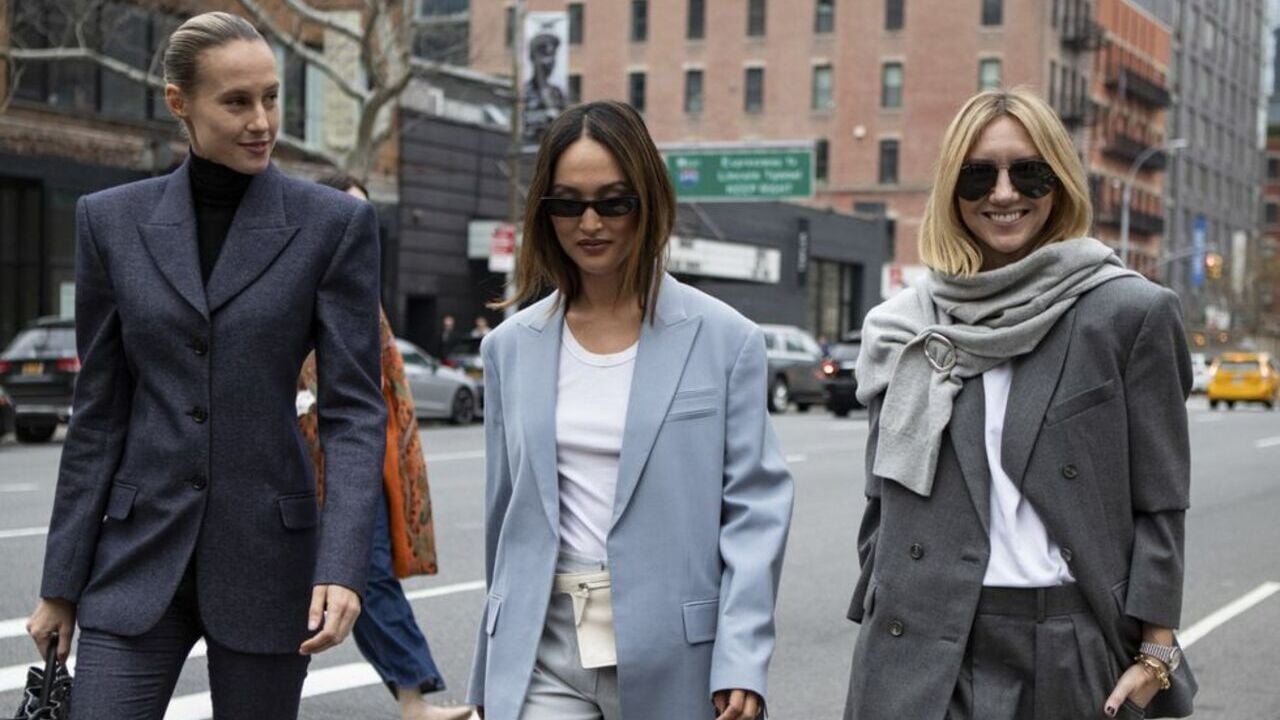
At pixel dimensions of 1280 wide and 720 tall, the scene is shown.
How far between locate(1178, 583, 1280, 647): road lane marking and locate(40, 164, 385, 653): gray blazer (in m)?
6.48

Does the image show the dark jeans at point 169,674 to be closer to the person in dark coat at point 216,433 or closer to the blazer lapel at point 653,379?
the person in dark coat at point 216,433

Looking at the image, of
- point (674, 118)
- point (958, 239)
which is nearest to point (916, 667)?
point (958, 239)

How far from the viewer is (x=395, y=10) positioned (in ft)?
102

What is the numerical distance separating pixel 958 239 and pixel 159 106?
3081 cm

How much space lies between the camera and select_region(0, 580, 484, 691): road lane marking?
7.25m

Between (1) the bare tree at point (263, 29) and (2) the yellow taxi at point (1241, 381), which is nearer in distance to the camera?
(1) the bare tree at point (263, 29)

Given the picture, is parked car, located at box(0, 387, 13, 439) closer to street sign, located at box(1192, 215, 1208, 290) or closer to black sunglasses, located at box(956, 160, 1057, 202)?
black sunglasses, located at box(956, 160, 1057, 202)

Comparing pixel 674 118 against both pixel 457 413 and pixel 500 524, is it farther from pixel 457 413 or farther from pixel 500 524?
A: pixel 500 524

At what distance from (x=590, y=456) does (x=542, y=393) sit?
155mm

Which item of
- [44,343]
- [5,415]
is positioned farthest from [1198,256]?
[5,415]

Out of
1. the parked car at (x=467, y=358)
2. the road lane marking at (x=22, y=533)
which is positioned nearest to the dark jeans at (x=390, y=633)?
the road lane marking at (x=22, y=533)

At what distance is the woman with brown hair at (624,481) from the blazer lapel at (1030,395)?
1.47 feet

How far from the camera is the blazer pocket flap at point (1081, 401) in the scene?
3.40 metres

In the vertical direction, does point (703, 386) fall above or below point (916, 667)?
above
